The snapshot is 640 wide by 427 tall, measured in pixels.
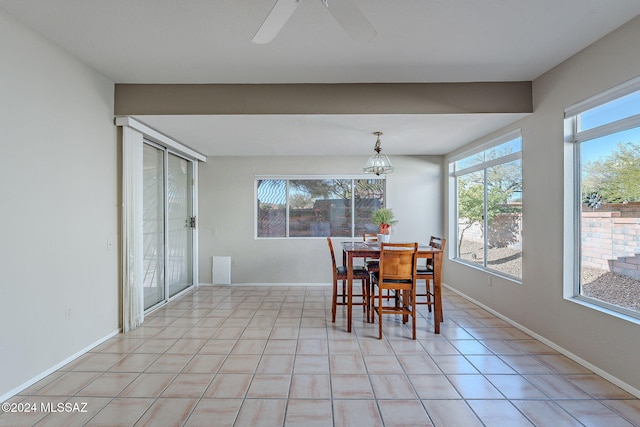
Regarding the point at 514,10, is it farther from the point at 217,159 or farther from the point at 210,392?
the point at 217,159

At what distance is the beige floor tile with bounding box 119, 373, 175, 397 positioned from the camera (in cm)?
224

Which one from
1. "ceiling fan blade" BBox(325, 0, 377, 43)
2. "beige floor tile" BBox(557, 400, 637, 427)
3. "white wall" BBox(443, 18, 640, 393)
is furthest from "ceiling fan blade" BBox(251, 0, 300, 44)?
"beige floor tile" BBox(557, 400, 637, 427)

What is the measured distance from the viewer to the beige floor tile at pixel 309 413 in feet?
6.30

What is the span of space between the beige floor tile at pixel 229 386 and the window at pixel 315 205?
11.0 ft

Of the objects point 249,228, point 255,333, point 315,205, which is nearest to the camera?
point 255,333

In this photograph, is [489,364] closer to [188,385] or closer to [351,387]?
[351,387]

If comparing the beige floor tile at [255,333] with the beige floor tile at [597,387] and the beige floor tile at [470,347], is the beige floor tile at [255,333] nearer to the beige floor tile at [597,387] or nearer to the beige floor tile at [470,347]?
the beige floor tile at [470,347]

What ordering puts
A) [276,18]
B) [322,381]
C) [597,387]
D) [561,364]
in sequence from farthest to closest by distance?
[561,364] → [322,381] → [597,387] → [276,18]

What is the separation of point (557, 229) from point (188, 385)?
3359 millimetres

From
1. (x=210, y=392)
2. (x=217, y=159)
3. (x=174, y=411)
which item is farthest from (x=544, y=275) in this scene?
(x=217, y=159)

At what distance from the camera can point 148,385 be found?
92.5 inches

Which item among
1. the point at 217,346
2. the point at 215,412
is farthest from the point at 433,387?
the point at 217,346

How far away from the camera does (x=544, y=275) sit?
10.1 feet

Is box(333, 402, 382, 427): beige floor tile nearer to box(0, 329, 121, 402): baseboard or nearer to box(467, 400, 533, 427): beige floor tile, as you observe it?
box(467, 400, 533, 427): beige floor tile
